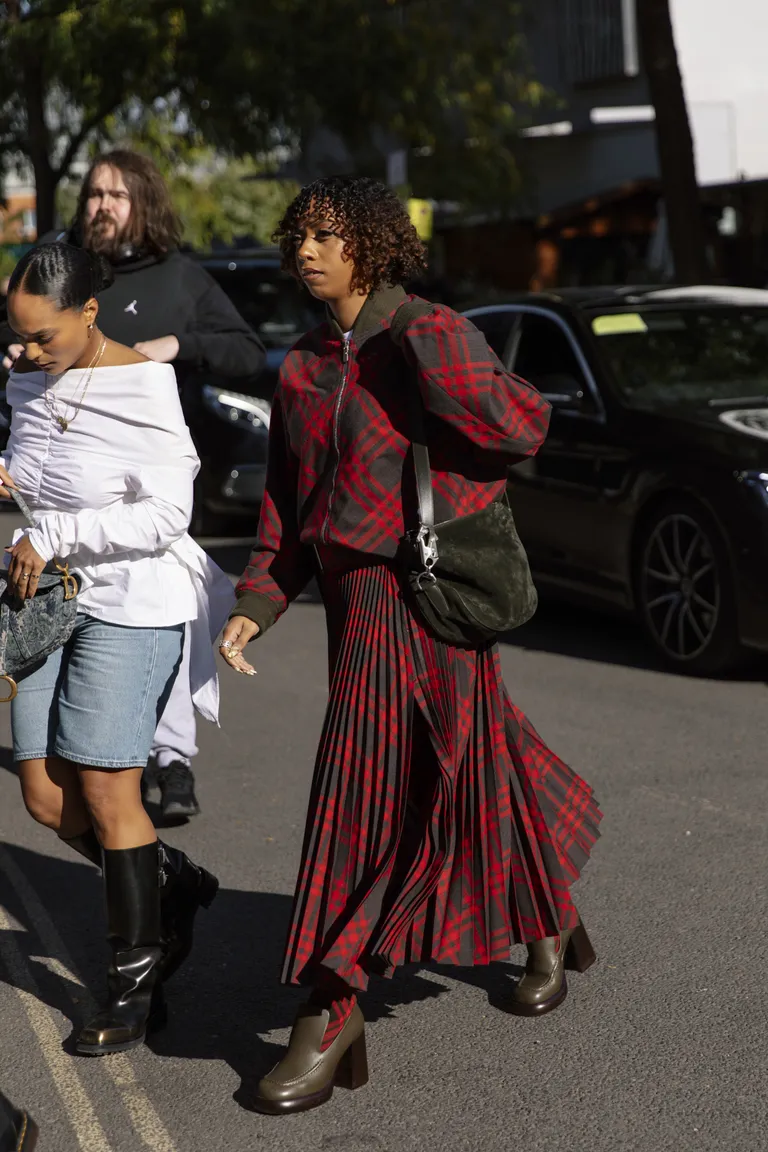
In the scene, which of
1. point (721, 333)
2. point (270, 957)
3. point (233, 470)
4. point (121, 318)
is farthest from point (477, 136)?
point (270, 957)

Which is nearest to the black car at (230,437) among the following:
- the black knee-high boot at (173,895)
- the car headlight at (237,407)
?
the car headlight at (237,407)

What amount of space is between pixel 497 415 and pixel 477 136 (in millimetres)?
20018

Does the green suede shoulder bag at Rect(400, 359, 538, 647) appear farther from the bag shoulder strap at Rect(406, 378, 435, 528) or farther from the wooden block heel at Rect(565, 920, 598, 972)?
the wooden block heel at Rect(565, 920, 598, 972)

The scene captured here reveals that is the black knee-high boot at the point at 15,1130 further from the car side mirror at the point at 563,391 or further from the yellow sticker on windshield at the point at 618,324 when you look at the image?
the yellow sticker on windshield at the point at 618,324

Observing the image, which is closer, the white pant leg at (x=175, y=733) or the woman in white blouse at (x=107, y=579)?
the woman in white blouse at (x=107, y=579)

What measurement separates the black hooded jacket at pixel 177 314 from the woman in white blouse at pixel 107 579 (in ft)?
5.42

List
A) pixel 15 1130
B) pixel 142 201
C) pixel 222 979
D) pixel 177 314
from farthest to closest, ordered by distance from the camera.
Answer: pixel 177 314
pixel 142 201
pixel 222 979
pixel 15 1130

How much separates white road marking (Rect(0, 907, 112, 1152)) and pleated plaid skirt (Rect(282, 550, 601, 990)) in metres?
0.50

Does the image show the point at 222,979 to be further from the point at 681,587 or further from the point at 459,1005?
the point at 681,587

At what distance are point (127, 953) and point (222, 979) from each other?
548 mm

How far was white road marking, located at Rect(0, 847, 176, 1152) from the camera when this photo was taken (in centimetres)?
354

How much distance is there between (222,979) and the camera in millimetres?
4426

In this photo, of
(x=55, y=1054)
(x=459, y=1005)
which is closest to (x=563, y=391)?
(x=459, y=1005)

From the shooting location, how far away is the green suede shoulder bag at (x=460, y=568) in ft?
11.7
